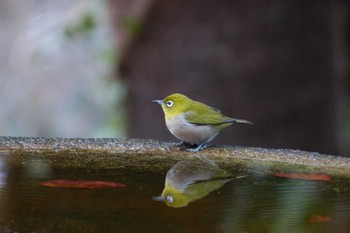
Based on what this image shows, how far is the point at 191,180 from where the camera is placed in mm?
3479

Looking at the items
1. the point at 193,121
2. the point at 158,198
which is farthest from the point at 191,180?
the point at 193,121

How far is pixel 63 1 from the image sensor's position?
40.0ft

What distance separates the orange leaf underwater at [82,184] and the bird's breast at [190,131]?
146 centimetres

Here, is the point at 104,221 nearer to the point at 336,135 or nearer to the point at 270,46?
the point at 270,46

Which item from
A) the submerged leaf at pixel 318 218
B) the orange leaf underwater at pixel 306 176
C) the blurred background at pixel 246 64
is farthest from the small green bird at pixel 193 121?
the blurred background at pixel 246 64

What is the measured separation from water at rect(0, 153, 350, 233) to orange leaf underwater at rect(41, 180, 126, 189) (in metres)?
0.05

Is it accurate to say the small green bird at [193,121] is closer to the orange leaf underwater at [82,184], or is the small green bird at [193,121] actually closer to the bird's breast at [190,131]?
the bird's breast at [190,131]

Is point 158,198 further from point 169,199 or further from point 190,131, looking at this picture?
point 190,131

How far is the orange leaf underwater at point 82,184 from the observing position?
3.25 meters

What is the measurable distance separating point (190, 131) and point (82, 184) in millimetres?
1550

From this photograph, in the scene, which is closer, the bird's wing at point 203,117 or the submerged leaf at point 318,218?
the submerged leaf at point 318,218

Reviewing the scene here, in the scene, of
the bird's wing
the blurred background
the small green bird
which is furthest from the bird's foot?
the blurred background

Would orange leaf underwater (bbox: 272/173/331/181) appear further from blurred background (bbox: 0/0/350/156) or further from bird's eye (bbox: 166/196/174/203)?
blurred background (bbox: 0/0/350/156)

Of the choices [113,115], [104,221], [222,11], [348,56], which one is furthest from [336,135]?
[104,221]
